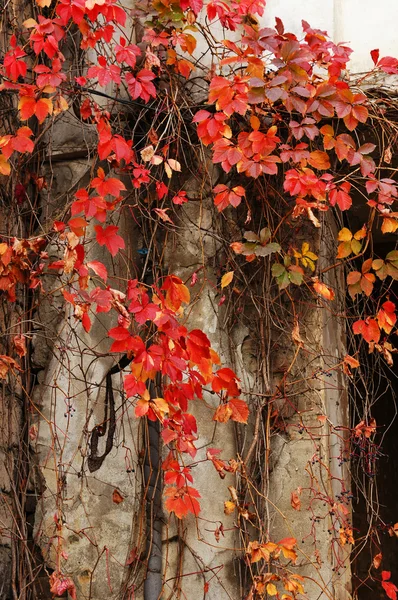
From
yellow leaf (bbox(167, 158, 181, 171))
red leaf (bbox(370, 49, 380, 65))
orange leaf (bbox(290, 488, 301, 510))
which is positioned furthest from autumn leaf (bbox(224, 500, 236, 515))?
red leaf (bbox(370, 49, 380, 65))

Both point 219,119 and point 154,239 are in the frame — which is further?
point 154,239

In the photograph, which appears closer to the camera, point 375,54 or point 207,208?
point 375,54

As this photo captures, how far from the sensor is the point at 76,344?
3307 mm

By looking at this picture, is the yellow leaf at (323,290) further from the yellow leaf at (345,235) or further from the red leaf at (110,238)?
the red leaf at (110,238)

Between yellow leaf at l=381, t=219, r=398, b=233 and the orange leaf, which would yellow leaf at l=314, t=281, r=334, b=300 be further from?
the orange leaf

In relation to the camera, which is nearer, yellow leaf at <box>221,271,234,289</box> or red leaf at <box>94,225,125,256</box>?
red leaf at <box>94,225,125,256</box>

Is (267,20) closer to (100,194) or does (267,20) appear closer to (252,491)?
(100,194)

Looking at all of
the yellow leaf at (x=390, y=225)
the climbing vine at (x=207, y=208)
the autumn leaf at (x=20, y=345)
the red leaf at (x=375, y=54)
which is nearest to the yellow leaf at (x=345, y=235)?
the climbing vine at (x=207, y=208)

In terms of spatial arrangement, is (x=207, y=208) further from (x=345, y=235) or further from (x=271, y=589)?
(x=271, y=589)

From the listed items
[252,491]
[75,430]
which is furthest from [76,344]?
[252,491]

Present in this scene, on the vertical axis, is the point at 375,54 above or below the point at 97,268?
above

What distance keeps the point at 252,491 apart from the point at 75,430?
0.74 metres

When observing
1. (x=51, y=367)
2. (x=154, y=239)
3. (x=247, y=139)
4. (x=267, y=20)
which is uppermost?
(x=267, y=20)

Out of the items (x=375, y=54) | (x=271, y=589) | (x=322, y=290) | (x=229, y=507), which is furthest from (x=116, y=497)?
(x=375, y=54)
